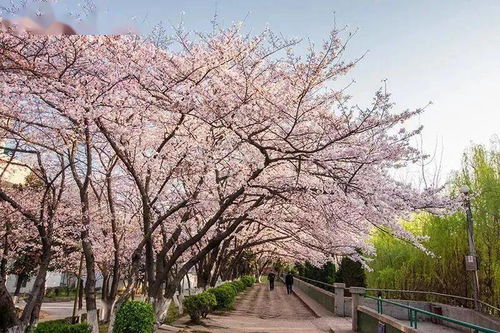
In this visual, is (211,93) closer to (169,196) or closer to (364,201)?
(364,201)

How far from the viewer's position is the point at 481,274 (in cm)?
1966

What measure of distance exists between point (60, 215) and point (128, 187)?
2.90 meters

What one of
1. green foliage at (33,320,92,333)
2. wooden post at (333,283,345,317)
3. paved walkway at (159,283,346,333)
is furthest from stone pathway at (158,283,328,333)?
green foliage at (33,320,92,333)

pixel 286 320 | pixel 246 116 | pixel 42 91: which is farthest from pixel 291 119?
pixel 286 320

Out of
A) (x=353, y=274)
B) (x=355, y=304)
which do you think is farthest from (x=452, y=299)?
(x=355, y=304)

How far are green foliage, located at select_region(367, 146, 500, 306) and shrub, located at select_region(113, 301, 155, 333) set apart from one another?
13551 mm

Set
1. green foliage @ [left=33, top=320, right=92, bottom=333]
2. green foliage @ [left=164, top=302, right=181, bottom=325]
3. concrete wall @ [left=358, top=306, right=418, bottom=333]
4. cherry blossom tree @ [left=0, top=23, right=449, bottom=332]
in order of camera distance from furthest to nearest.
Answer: green foliage @ [left=164, top=302, right=181, bottom=325], concrete wall @ [left=358, top=306, right=418, bottom=333], green foliage @ [left=33, top=320, right=92, bottom=333], cherry blossom tree @ [left=0, top=23, right=449, bottom=332]

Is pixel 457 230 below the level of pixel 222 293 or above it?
above

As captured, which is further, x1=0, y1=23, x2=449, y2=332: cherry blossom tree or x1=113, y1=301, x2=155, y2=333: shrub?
x1=113, y1=301, x2=155, y2=333: shrub

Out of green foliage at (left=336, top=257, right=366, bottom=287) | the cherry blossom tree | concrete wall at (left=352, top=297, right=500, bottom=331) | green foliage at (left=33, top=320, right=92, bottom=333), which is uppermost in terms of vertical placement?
the cherry blossom tree

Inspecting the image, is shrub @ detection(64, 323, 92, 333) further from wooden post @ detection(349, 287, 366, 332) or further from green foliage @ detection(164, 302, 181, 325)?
wooden post @ detection(349, 287, 366, 332)

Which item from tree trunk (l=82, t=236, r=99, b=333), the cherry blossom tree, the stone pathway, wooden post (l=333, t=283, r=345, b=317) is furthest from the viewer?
wooden post (l=333, t=283, r=345, b=317)

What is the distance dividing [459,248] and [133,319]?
17135 mm

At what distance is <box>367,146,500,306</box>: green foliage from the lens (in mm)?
19266
